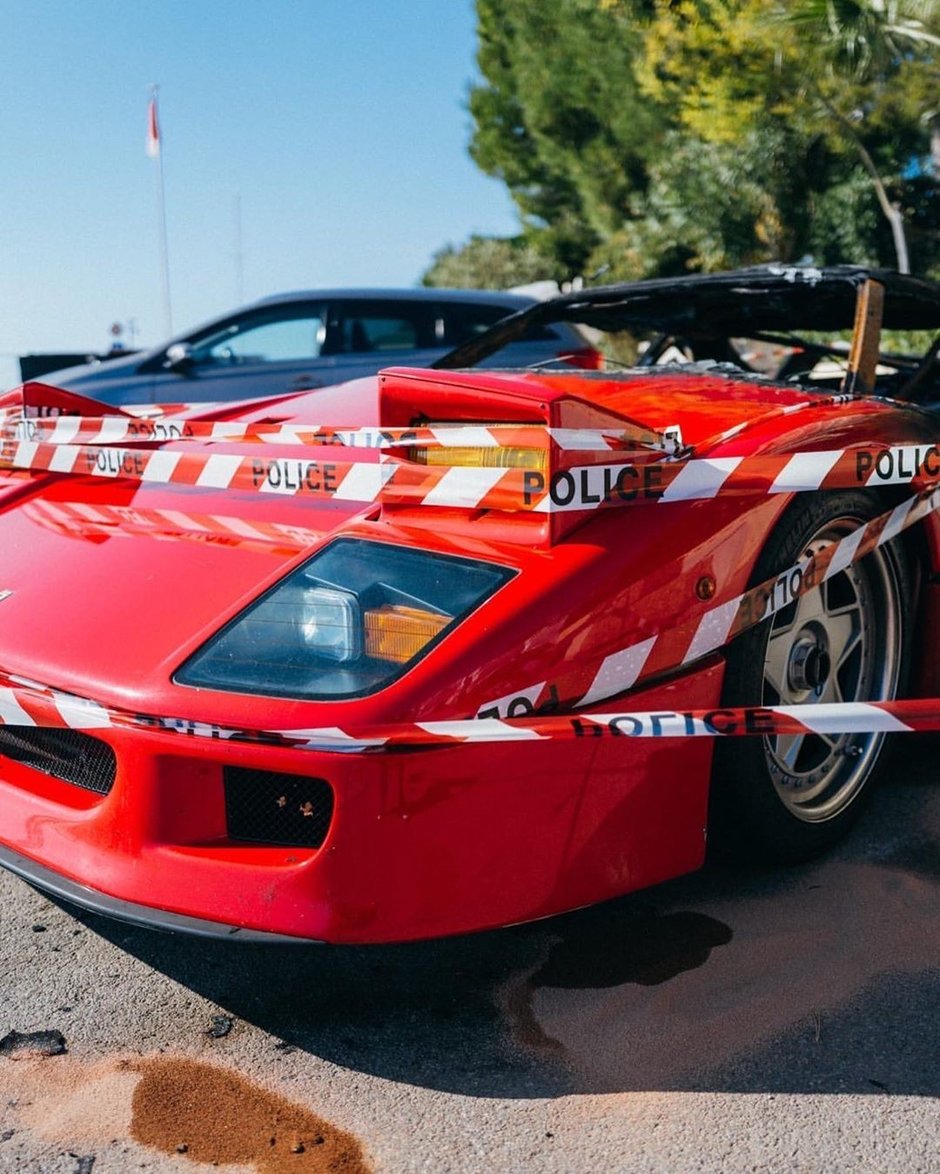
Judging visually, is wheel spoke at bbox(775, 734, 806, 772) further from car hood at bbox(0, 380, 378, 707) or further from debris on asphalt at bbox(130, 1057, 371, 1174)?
debris on asphalt at bbox(130, 1057, 371, 1174)

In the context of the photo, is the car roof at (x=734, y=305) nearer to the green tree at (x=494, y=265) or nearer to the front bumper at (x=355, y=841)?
the front bumper at (x=355, y=841)

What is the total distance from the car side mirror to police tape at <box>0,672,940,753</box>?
654 centimetres

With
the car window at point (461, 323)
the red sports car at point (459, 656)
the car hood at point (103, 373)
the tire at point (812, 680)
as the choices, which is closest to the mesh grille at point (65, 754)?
the red sports car at point (459, 656)

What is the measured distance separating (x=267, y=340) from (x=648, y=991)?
713cm

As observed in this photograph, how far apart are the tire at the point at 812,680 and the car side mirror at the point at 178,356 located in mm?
6495

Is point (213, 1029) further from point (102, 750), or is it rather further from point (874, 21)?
point (874, 21)

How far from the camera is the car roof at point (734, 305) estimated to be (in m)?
3.64

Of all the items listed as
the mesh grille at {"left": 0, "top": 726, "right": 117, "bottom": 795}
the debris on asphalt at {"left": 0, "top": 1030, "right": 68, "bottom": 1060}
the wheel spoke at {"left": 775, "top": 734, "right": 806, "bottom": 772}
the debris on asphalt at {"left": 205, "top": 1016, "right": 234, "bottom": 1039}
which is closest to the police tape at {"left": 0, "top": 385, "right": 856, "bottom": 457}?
the wheel spoke at {"left": 775, "top": 734, "right": 806, "bottom": 772}

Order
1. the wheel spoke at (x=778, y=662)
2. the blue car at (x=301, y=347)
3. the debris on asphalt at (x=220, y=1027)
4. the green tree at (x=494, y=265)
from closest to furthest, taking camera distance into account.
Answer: the debris on asphalt at (x=220, y=1027) < the wheel spoke at (x=778, y=662) < the blue car at (x=301, y=347) < the green tree at (x=494, y=265)

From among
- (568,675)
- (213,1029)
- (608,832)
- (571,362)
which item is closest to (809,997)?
(608,832)

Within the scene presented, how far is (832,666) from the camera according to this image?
2.83 meters

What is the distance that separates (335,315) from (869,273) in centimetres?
568

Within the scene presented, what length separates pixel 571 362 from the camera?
415 centimetres

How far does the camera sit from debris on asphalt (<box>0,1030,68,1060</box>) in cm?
210
